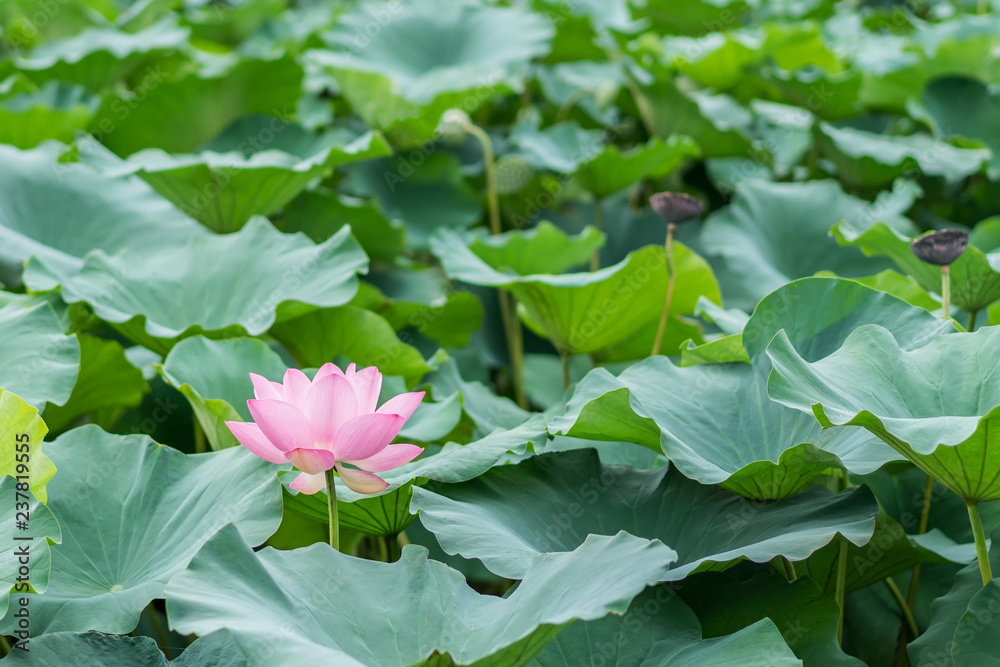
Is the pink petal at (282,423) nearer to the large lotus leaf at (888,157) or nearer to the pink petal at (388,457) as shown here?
the pink petal at (388,457)

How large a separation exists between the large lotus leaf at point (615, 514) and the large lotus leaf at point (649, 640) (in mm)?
47

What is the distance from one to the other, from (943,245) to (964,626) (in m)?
0.40

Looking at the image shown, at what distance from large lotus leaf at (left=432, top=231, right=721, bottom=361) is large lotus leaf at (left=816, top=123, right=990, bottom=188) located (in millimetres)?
647

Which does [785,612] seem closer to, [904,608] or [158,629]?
[904,608]

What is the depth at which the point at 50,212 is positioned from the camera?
4.84 ft

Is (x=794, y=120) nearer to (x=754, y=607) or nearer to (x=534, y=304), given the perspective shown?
(x=534, y=304)

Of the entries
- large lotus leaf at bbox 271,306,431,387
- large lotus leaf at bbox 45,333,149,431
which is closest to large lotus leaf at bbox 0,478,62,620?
large lotus leaf at bbox 45,333,149,431

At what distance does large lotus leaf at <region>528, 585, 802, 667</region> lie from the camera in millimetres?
725

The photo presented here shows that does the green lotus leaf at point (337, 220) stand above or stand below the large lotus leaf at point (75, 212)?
below

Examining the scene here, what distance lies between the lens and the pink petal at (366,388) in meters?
0.78

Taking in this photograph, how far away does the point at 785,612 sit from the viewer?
824 millimetres

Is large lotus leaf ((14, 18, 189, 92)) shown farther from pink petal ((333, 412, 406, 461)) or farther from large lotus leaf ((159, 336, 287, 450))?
pink petal ((333, 412, 406, 461))

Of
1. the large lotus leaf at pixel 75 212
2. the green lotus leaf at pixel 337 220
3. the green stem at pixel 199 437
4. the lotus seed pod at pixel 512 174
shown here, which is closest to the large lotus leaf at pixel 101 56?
the large lotus leaf at pixel 75 212

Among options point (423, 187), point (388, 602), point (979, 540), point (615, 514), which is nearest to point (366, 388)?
point (388, 602)
